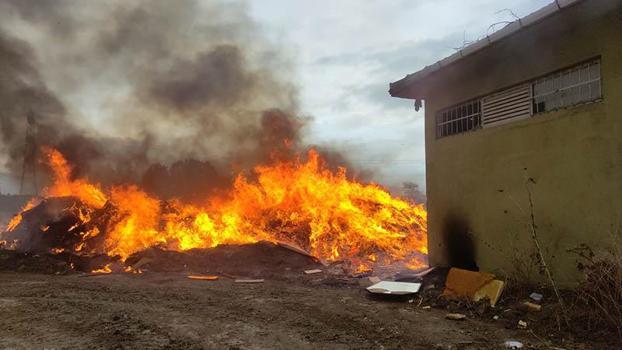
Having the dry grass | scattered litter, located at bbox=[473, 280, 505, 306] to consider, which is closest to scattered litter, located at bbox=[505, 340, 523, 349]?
the dry grass

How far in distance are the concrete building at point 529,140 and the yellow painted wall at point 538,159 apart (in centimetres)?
2

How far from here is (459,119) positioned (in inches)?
360

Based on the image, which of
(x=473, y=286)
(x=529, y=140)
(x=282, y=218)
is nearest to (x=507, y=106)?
(x=529, y=140)

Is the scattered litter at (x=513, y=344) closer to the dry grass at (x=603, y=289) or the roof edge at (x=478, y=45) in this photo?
the dry grass at (x=603, y=289)

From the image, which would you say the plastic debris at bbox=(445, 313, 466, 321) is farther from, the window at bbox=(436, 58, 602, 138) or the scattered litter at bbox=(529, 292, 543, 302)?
the window at bbox=(436, 58, 602, 138)

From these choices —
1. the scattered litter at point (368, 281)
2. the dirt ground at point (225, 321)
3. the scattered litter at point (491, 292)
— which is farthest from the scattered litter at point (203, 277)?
the scattered litter at point (491, 292)

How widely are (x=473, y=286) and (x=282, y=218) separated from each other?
342 inches

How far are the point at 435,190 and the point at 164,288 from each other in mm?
6417

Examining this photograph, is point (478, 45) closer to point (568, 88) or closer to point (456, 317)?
point (568, 88)

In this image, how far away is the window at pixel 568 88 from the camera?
254 inches

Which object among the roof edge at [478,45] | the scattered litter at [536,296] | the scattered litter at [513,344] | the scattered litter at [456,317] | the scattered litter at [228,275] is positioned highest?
the roof edge at [478,45]

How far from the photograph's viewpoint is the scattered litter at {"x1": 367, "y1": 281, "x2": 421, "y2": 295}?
757 centimetres

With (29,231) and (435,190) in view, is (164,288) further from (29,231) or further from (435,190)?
(29,231)

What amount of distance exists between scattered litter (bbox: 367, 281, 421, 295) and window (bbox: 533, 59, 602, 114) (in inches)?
151
